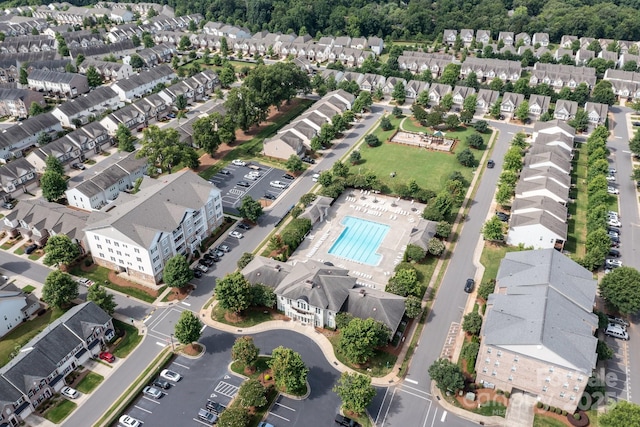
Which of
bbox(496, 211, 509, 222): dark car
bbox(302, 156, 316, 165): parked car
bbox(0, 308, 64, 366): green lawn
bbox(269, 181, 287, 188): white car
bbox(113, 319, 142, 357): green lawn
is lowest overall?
bbox(113, 319, 142, 357): green lawn

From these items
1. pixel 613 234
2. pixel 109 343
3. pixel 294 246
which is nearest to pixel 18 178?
pixel 109 343

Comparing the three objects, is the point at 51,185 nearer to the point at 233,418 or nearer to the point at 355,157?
the point at 355,157

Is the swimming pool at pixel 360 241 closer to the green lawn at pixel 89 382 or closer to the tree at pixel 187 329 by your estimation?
the tree at pixel 187 329

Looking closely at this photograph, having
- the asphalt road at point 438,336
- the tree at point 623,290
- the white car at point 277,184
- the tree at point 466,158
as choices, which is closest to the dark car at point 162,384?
the asphalt road at point 438,336

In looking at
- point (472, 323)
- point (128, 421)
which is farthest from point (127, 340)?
point (472, 323)

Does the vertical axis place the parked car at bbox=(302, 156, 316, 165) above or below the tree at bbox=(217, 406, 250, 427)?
above

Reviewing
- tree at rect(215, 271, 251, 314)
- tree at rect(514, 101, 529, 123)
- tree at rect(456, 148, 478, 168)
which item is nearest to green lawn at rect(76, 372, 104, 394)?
tree at rect(215, 271, 251, 314)

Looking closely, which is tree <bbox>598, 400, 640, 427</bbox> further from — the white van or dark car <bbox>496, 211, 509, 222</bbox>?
dark car <bbox>496, 211, 509, 222</bbox>
